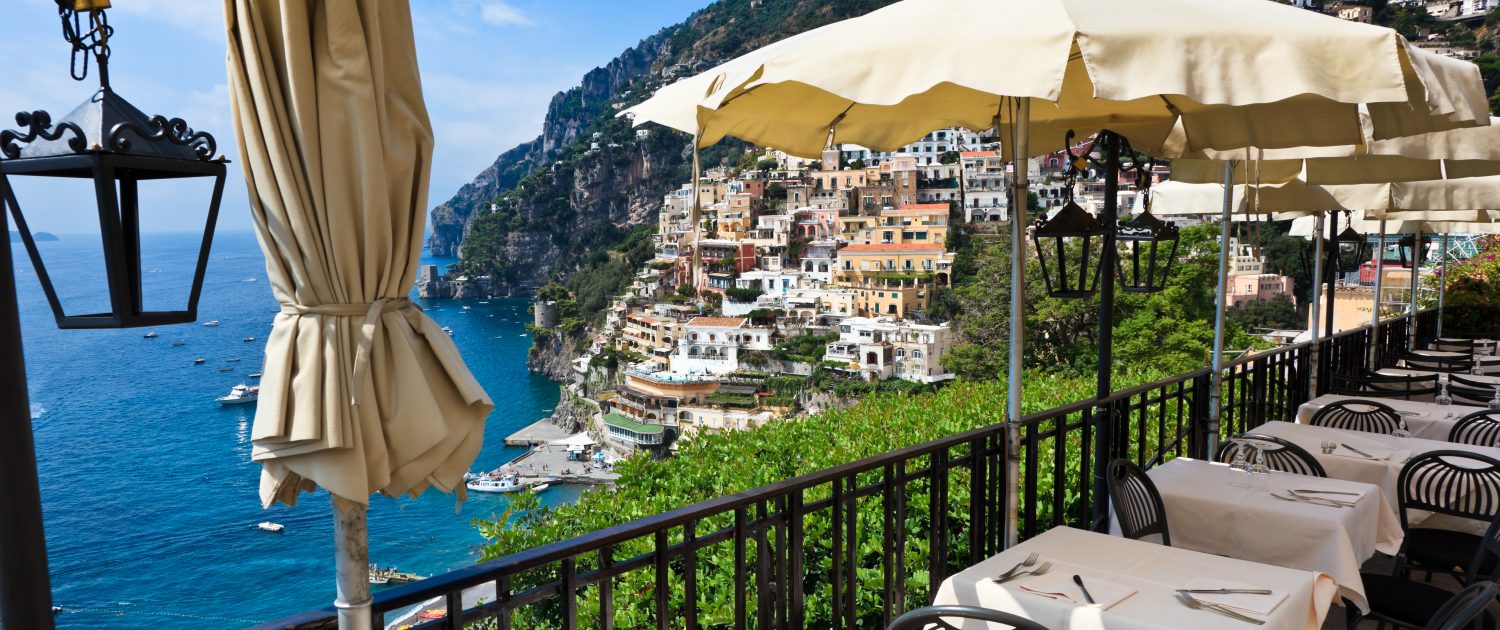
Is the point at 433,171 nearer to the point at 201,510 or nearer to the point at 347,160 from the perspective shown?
the point at 347,160

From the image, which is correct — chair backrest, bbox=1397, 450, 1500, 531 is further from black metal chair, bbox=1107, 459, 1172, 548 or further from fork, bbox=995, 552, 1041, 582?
fork, bbox=995, 552, 1041, 582

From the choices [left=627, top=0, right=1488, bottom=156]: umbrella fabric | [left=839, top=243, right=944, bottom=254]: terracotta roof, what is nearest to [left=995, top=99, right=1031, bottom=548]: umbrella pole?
[left=627, top=0, right=1488, bottom=156]: umbrella fabric

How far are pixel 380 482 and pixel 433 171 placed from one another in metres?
0.48

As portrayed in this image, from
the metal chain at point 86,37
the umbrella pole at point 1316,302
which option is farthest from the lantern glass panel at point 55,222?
the umbrella pole at point 1316,302

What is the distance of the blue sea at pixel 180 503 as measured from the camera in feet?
112

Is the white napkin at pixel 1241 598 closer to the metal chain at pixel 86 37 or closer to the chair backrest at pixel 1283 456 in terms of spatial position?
the chair backrest at pixel 1283 456

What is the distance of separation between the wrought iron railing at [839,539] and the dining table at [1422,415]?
387 millimetres

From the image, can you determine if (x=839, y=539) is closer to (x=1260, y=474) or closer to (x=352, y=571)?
(x=352, y=571)

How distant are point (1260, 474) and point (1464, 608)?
4.49 ft

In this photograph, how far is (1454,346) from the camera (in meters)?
8.40

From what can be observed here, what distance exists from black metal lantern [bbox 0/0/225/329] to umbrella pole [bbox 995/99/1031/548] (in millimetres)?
2084

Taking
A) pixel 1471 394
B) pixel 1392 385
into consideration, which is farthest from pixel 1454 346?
pixel 1471 394

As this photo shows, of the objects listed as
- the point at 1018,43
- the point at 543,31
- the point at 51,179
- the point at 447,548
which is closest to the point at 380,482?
the point at 51,179

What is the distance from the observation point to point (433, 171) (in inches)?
53.2
